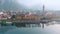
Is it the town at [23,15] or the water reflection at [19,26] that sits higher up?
the town at [23,15]

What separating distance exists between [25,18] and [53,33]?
37 cm

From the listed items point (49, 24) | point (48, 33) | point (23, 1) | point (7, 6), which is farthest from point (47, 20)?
point (7, 6)

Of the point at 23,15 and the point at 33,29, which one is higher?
the point at 23,15

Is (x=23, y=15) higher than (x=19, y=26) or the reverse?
higher

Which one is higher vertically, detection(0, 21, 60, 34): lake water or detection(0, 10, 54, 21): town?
detection(0, 10, 54, 21): town

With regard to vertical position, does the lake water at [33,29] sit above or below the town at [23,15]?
below

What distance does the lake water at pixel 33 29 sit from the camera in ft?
5.10

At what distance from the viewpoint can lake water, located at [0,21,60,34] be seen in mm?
1556

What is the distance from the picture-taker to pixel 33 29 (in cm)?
Answer: 157

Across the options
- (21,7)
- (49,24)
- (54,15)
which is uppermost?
(21,7)

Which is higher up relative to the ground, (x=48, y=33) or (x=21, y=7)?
(x=21, y=7)

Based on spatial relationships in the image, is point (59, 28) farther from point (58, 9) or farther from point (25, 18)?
point (25, 18)

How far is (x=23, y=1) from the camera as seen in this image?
5.20 feet

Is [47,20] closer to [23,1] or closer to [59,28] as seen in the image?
[59,28]
